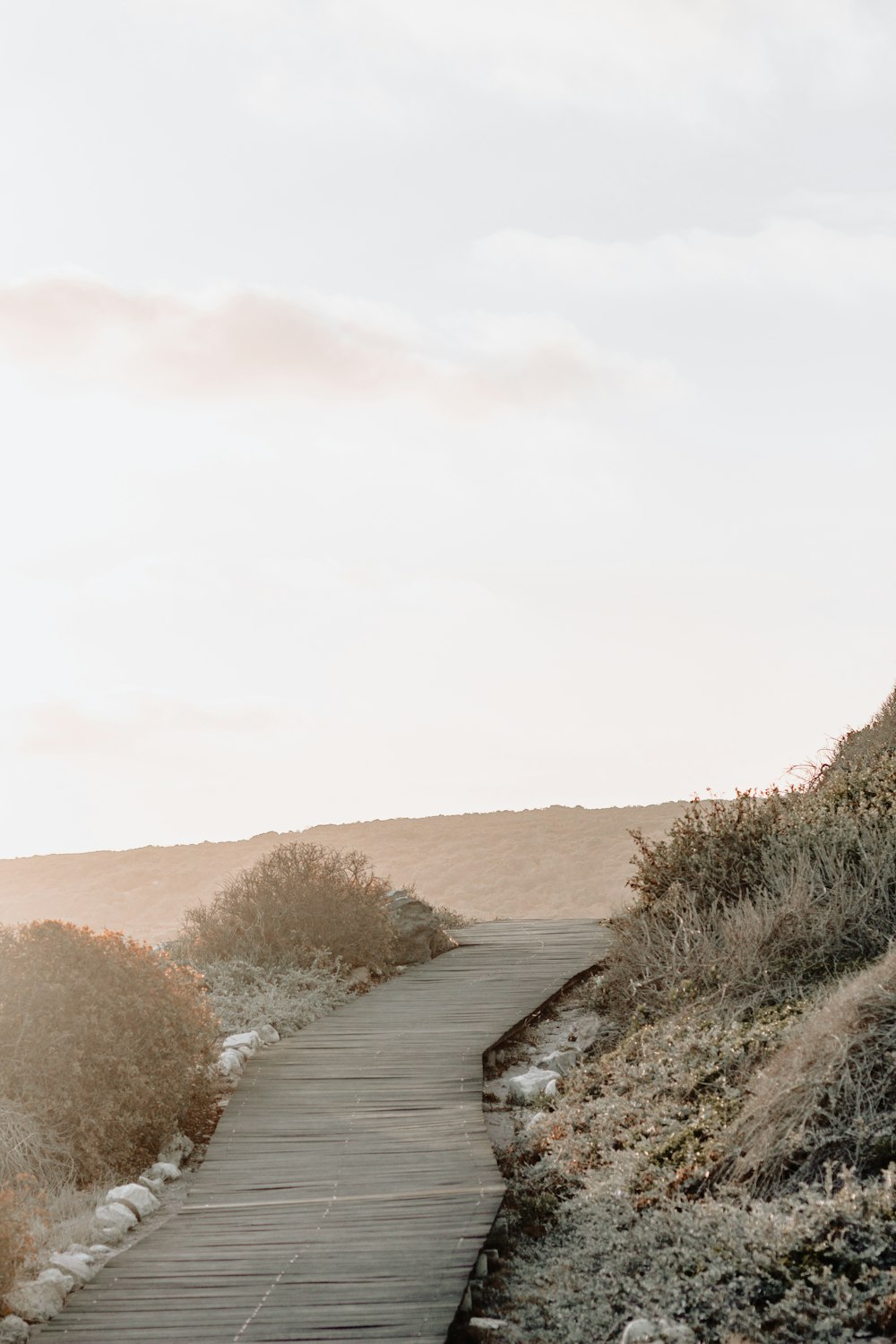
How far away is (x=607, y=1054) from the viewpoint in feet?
30.7

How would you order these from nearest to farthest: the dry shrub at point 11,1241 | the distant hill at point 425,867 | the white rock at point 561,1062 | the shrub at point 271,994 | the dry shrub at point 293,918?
1. the dry shrub at point 11,1241
2. the white rock at point 561,1062
3. the shrub at point 271,994
4. the dry shrub at point 293,918
5. the distant hill at point 425,867

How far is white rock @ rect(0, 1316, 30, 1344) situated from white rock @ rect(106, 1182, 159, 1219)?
1537 mm

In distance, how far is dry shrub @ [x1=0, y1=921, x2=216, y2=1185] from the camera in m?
7.90

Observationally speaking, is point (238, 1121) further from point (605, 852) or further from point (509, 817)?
point (509, 817)

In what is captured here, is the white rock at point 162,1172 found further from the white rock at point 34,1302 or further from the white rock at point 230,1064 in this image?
the white rock at point 34,1302

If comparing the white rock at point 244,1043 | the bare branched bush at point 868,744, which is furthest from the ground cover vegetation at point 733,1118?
the bare branched bush at point 868,744

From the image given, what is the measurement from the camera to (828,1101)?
21.7ft

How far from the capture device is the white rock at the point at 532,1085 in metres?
9.47

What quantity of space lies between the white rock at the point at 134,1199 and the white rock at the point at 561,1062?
→ 3613mm

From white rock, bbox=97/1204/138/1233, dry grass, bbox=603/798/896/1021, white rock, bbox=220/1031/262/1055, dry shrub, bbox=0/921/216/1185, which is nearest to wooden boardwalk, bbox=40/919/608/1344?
white rock, bbox=220/1031/262/1055

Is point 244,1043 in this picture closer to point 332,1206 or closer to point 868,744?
point 332,1206

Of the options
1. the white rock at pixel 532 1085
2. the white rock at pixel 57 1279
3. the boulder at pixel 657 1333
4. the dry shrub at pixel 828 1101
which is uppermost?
the dry shrub at pixel 828 1101

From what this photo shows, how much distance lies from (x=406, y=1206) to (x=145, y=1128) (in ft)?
7.66

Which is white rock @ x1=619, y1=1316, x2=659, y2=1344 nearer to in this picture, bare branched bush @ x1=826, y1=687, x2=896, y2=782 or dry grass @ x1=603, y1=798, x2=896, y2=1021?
dry grass @ x1=603, y1=798, x2=896, y2=1021
